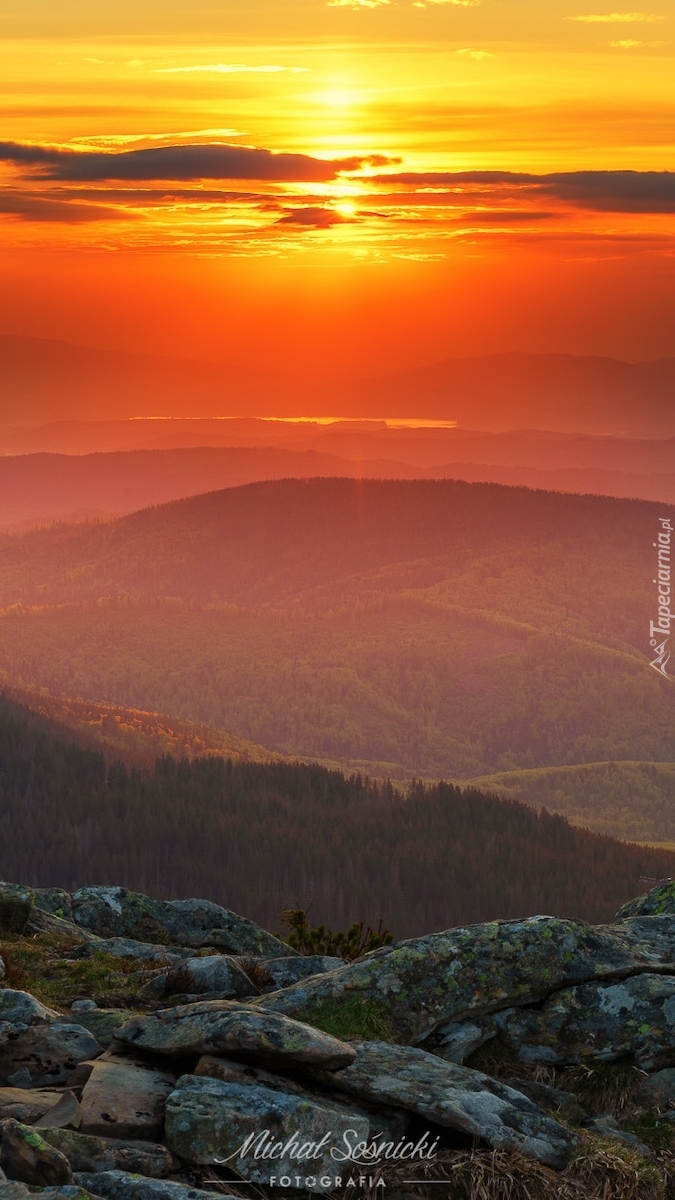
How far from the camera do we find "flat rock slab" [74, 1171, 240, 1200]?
579 inches

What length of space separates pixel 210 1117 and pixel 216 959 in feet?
21.6

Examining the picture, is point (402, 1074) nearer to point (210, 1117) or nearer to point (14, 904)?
point (210, 1117)

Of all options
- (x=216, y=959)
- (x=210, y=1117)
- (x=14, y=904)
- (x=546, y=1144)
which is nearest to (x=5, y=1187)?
(x=210, y=1117)

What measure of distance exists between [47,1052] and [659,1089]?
915cm

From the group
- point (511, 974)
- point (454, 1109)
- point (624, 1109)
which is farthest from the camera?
point (511, 974)

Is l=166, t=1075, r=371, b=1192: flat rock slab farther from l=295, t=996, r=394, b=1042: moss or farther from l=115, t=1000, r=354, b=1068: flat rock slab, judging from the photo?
l=295, t=996, r=394, b=1042: moss

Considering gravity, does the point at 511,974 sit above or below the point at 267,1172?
above

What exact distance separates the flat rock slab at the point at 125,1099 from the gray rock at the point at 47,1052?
2.54 feet

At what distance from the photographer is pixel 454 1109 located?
1720 cm

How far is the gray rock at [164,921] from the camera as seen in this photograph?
32.6 meters

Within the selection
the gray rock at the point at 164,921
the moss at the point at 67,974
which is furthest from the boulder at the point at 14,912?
the gray rock at the point at 164,921

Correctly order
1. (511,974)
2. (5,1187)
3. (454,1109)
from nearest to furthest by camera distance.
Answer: (5,1187) → (454,1109) → (511,974)

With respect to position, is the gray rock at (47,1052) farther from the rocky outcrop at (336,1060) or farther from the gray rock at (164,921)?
the gray rock at (164,921)

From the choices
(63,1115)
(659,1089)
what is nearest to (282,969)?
(659,1089)
